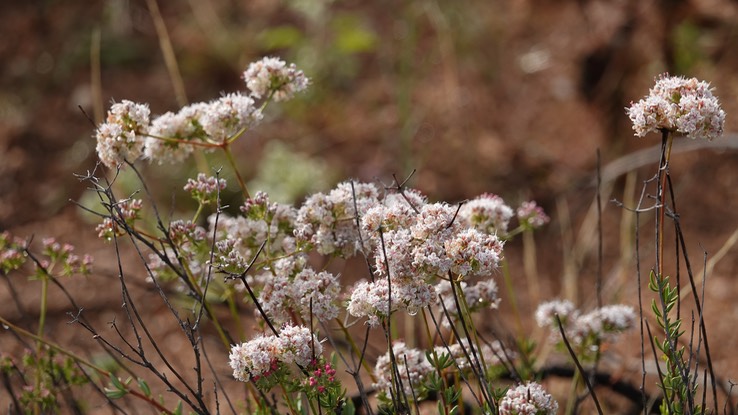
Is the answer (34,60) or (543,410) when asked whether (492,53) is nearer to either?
(34,60)

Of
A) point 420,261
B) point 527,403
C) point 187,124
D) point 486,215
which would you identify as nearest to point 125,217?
point 187,124

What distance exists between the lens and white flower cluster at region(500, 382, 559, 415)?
5.14 feet

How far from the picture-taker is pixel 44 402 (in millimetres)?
1970

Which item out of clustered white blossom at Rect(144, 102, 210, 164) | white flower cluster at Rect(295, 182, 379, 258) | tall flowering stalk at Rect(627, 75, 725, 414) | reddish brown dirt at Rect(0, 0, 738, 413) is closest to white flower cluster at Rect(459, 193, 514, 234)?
white flower cluster at Rect(295, 182, 379, 258)

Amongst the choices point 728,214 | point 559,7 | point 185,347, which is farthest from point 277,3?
point 728,214

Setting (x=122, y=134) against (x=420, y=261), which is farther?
(x=122, y=134)

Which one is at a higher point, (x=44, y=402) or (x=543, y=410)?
(x=44, y=402)

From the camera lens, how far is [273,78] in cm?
203

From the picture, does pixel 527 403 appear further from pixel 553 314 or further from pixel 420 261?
pixel 553 314

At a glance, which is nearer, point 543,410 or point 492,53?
point 543,410

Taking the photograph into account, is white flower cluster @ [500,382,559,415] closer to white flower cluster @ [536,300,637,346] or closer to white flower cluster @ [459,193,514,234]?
white flower cluster @ [459,193,514,234]

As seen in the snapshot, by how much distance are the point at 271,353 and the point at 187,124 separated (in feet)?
2.31

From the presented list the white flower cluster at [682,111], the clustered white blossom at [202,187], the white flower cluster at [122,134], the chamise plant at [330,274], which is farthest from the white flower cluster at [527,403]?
the white flower cluster at [122,134]

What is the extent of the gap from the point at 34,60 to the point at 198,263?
14.1ft
